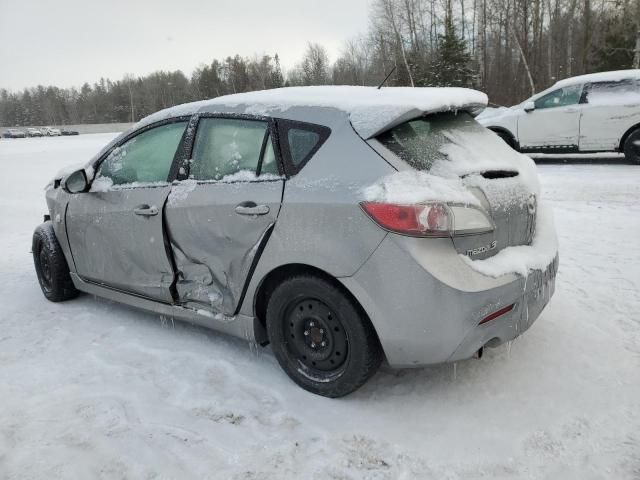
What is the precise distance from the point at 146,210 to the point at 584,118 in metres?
9.86

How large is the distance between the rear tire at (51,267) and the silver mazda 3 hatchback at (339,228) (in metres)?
1.03

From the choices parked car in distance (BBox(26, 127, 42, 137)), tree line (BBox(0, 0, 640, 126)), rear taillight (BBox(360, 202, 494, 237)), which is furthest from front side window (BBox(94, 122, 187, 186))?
parked car in distance (BBox(26, 127, 42, 137))

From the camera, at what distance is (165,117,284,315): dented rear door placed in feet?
9.37

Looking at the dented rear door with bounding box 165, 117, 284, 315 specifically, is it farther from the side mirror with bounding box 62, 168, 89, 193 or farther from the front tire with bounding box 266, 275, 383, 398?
the side mirror with bounding box 62, 168, 89, 193

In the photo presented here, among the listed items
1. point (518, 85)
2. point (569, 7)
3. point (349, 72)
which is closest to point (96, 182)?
point (518, 85)

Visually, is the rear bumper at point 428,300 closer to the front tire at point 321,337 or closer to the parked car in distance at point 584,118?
the front tire at point 321,337

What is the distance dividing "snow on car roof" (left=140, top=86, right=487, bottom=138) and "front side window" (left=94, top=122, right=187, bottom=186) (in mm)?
179

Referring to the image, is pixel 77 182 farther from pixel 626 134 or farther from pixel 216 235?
pixel 626 134

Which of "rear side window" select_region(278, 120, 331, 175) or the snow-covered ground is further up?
"rear side window" select_region(278, 120, 331, 175)

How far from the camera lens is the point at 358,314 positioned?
2.55 meters

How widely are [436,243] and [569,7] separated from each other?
40.0 meters

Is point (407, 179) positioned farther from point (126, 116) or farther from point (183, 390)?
point (126, 116)

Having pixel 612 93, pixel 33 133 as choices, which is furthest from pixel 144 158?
pixel 33 133

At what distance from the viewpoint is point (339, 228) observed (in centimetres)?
251
